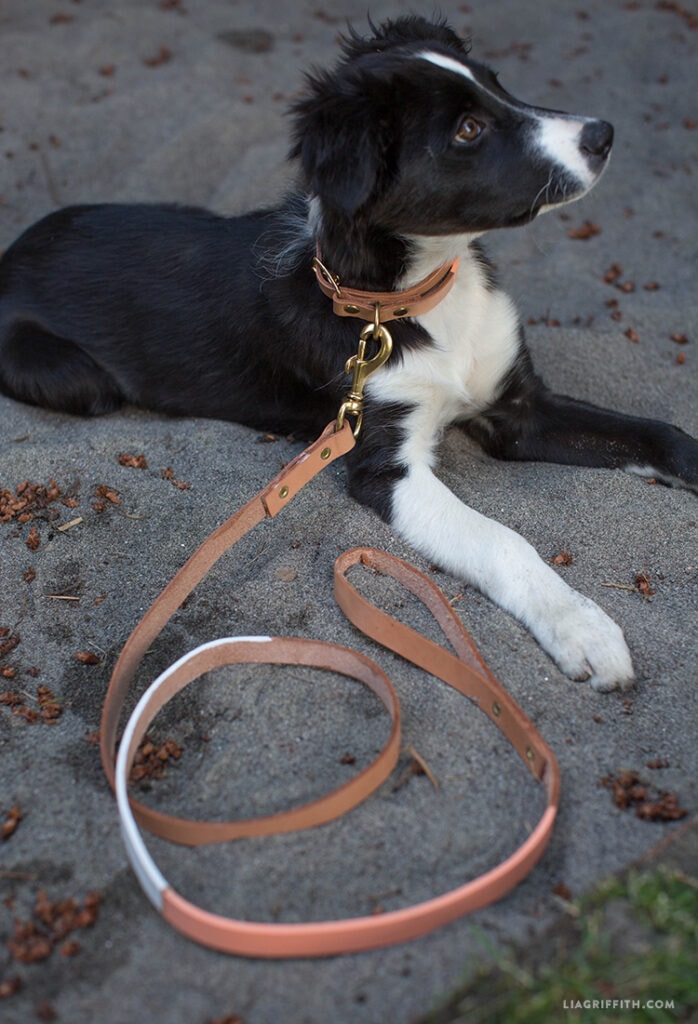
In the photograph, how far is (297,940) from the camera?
1.75m

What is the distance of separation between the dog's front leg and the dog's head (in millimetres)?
761

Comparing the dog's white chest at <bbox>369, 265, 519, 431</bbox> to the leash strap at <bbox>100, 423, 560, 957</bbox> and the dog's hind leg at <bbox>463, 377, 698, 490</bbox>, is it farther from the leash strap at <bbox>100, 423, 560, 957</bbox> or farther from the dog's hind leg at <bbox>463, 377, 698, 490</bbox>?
the leash strap at <bbox>100, 423, 560, 957</bbox>

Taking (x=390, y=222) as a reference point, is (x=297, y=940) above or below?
below

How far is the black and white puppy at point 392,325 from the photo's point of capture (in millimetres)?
2562

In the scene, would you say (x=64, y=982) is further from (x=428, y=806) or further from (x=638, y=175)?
(x=638, y=175)

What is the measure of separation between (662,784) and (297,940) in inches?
33.6

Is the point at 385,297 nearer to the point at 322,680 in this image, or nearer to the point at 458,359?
the point at 458,359

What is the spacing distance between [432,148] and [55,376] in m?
1.67

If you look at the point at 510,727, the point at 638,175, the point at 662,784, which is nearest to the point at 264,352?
the point at 510,727

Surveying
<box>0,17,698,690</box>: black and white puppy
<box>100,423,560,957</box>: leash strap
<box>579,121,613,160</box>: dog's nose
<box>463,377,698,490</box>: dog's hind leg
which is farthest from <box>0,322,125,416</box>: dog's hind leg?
<box>579,121,613,160</box>: dog's nose

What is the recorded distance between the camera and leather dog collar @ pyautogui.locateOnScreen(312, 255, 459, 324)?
9.16ft

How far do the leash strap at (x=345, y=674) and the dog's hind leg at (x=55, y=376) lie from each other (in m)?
1.22

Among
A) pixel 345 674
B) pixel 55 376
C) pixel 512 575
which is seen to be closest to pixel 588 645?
pixel 512 575

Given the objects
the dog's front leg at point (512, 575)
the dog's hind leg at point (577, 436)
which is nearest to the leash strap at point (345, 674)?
the dog's front leg at point (512, 575)
